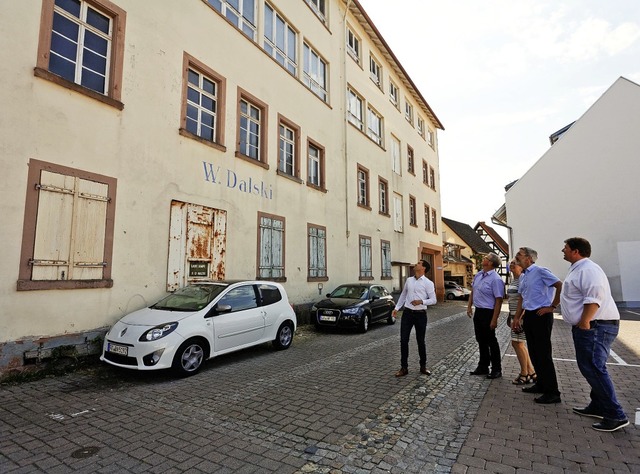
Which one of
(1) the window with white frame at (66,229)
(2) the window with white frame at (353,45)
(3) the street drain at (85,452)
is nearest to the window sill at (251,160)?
(1) the window with white frame at (66,229)

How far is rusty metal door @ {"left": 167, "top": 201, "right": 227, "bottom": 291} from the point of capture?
849 centimetres

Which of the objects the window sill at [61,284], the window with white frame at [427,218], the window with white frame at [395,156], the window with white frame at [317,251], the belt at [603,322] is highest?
the window with white frame at [395,156]

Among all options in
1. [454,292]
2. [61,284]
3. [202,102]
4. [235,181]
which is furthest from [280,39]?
[454,292]

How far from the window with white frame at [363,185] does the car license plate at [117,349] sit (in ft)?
42.5

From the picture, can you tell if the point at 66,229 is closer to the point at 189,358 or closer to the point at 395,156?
the point at 189,358

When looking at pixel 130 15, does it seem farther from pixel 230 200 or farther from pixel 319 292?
pixel 319 292

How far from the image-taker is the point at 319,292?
13.5 meters

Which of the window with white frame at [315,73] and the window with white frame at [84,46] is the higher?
the window with white frame at [315,73]

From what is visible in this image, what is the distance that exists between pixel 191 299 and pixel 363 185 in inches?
491

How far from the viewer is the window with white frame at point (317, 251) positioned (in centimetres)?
1338

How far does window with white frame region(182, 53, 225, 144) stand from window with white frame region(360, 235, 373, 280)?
29.0 ft

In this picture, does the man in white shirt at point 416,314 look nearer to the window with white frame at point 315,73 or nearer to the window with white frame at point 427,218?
the window with white frame at point 315,73

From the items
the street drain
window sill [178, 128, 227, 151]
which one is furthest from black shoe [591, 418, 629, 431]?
window sill [178, 128, 227, 151]

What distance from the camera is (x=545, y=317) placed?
4770 millimetres
